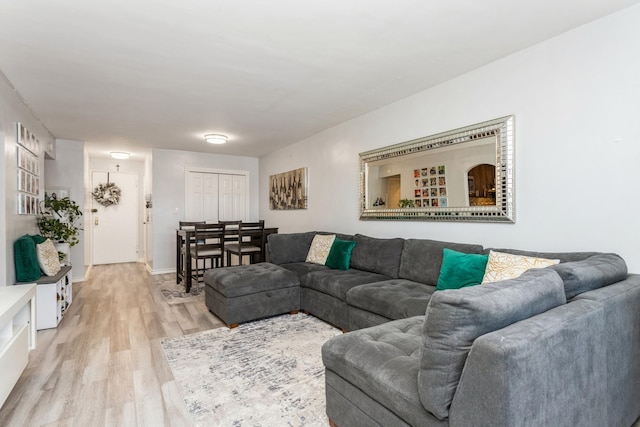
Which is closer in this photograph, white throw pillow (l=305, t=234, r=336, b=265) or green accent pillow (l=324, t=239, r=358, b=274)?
green accent pillow (l=324, t=239, r=358, b=274)

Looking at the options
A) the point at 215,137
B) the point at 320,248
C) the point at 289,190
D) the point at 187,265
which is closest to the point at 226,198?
the point at 289,190

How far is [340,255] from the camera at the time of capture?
146 inches

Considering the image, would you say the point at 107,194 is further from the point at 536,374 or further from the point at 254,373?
the point at 536,374

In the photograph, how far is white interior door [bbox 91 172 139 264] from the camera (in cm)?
726

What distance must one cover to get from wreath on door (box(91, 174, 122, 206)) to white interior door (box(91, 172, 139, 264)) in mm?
68

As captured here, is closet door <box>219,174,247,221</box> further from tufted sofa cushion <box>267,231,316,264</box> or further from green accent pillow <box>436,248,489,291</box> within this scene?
green accent pillow <box>436,248,489,291</box>

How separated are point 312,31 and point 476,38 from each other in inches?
46.2

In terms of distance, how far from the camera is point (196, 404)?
1958 millimetres

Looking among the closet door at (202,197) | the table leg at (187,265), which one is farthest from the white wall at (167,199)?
the table leg at (187,265)

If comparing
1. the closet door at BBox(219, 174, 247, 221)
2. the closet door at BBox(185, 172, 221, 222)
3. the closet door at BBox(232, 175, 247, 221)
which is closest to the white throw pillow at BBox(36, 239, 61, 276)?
the closet door at BBox(185, 172, 221, 222)

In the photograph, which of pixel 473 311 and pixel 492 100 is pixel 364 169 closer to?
pixel 492 100

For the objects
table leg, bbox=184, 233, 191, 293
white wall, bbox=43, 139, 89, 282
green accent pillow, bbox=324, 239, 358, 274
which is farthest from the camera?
white wall, bbox=43, 139, 89, 282

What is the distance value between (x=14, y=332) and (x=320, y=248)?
2840 millimetres

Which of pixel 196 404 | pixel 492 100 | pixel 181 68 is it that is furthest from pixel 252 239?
pixel 492 100
